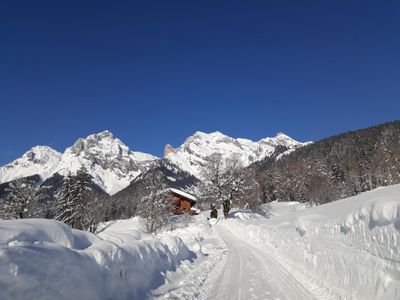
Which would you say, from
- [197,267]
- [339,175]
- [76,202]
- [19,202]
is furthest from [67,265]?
[339,175]

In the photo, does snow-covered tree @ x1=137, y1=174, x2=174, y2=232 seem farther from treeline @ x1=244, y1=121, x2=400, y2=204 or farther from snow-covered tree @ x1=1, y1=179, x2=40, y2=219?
treeline @ x1=244, y1=121, x2=400, y2=204

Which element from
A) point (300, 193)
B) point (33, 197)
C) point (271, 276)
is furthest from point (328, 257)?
point (300, 193)

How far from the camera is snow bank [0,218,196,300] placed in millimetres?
7105

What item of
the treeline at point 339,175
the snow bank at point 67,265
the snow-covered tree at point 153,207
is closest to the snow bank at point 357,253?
the snow bank at point 67,265

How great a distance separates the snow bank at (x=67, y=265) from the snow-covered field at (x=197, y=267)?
2 centimetres

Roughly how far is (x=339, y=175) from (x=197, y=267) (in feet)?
282

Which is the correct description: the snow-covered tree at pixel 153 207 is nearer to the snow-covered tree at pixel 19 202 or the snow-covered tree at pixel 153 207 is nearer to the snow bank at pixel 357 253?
the snow-covered tree at pixel 19 202

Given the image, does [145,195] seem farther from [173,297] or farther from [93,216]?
[173,297]

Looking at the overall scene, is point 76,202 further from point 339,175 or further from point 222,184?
point 339,175

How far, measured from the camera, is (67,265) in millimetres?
8375

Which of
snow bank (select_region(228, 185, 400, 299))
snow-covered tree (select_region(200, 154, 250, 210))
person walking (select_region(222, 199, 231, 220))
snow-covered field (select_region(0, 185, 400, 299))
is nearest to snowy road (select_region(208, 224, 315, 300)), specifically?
snow-covered field (select_region(0, 185, 400, 299))

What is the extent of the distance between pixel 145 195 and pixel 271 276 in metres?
33.5

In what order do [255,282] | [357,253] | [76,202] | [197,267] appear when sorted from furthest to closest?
[76,202] < [197,267] < [255,282] < [357,253]

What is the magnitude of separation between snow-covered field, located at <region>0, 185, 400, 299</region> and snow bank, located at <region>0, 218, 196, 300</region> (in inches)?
0.8
